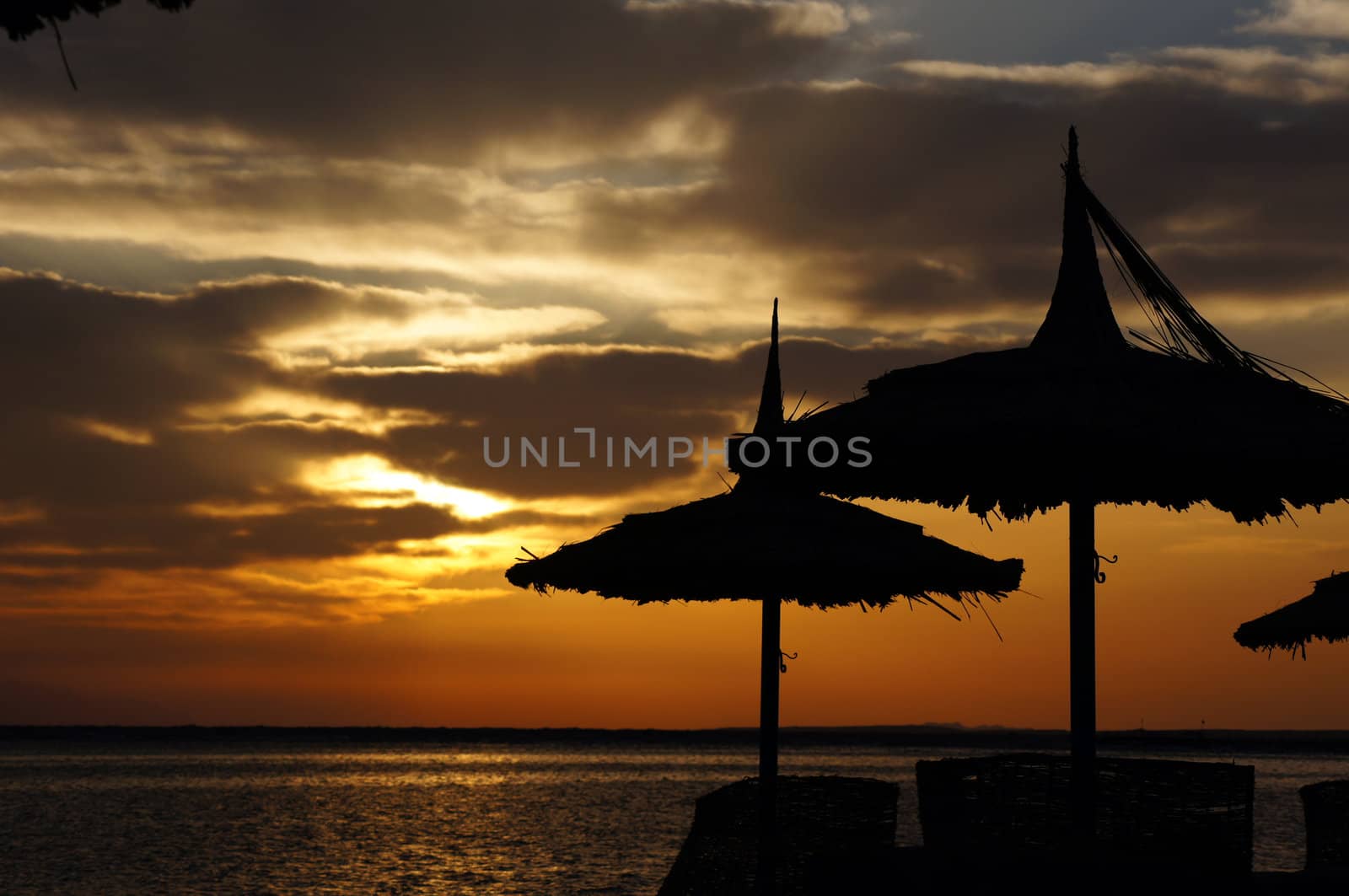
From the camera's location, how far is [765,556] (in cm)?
876

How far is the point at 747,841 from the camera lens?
9969 millimetres

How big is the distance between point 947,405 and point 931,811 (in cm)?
319

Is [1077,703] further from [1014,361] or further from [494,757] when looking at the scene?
[494,757]

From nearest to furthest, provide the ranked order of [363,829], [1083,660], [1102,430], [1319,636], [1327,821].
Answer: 1. [1102,430]
2. [1083,660]
3. [1327,821]
4. [1319,636]
5. [363,829]

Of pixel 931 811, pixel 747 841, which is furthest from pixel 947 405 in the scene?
pixel 747 841

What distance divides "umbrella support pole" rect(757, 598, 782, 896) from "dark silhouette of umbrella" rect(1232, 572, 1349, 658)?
505 cm

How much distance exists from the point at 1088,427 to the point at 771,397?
3698 millimetres

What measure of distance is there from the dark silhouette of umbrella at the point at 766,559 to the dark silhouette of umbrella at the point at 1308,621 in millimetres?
4520

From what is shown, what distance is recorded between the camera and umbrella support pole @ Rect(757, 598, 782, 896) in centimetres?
958

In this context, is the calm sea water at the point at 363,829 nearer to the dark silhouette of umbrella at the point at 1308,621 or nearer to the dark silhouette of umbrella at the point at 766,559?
the dark silhouette of umbrella at the point at 1308,621

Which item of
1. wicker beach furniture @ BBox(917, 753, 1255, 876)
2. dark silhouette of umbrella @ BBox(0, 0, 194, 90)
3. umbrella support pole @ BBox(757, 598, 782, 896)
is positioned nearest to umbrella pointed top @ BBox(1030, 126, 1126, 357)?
wicker beach furniture @ BBox(917, 753, 1255, 876)

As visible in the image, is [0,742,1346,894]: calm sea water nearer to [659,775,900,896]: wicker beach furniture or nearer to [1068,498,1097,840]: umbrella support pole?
[659,775,900,896]: wicker beach furniture

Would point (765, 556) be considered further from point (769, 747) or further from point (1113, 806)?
point (1113, 806)

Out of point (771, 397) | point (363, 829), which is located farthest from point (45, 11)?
point (363, 829)
